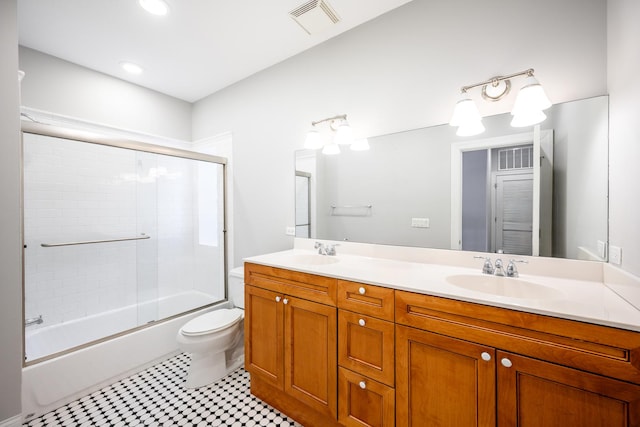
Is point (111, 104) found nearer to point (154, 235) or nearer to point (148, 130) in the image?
point (148, 130)

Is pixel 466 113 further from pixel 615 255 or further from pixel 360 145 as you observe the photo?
pixel 615 255

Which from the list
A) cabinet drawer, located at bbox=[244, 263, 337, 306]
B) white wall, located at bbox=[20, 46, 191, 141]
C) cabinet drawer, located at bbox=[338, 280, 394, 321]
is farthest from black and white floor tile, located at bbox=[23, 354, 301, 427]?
white wall, located at bbox=[20, 46, 191, 141]

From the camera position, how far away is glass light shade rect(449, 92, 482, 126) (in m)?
1.41

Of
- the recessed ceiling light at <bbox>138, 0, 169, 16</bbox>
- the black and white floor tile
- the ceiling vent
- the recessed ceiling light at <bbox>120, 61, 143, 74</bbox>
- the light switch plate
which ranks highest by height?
the recessed ceiling light at <bbox>120, 61, 143, 74</bbox>

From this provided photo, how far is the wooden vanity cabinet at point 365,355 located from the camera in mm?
1180

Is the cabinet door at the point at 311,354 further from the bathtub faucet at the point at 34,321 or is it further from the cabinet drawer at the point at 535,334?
the bathtub faucet at the point at 34,321

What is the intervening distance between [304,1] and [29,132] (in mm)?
1965

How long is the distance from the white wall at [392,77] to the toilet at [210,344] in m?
0.75

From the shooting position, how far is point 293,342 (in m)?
1.53

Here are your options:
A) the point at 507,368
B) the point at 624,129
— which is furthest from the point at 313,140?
the point at 507,368

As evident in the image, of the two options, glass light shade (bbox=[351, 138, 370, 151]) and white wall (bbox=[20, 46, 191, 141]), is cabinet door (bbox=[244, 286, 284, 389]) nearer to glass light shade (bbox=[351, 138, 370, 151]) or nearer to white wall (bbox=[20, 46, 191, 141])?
glass light shade (bbox=[351, 138, 370, 151])

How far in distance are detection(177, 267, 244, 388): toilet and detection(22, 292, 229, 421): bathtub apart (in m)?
0.50

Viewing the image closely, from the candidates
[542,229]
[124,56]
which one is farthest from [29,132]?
[542,229]

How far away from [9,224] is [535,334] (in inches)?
106
